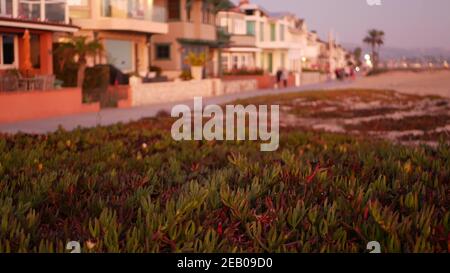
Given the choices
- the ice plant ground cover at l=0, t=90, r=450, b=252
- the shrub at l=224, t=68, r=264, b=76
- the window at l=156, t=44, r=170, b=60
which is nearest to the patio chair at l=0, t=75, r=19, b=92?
the ice plant ground cover at l=0, t=90, r=450, b=252

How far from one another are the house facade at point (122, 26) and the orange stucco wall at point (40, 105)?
8274 millimetres

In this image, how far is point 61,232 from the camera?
4.03 m

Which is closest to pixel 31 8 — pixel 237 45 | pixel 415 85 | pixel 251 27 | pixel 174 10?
pixel 174 10

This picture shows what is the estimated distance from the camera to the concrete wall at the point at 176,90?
32.6 meters

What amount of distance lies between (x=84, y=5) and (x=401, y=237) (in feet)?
113

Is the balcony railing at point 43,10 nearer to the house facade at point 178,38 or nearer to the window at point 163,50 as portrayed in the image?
the house facade at point 178,38

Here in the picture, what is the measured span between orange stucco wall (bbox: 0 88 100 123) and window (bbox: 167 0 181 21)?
21766 mm

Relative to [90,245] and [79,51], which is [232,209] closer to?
[90,245]

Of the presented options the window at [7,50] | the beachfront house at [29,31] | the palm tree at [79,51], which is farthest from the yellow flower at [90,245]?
the palm tree at [79,51]

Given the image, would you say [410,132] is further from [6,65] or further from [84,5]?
[84,5]

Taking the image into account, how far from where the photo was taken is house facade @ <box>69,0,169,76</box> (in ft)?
118

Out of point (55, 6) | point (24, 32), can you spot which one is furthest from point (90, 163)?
point (55, 6)

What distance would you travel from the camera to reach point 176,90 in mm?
38281

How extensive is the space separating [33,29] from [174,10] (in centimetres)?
2082
